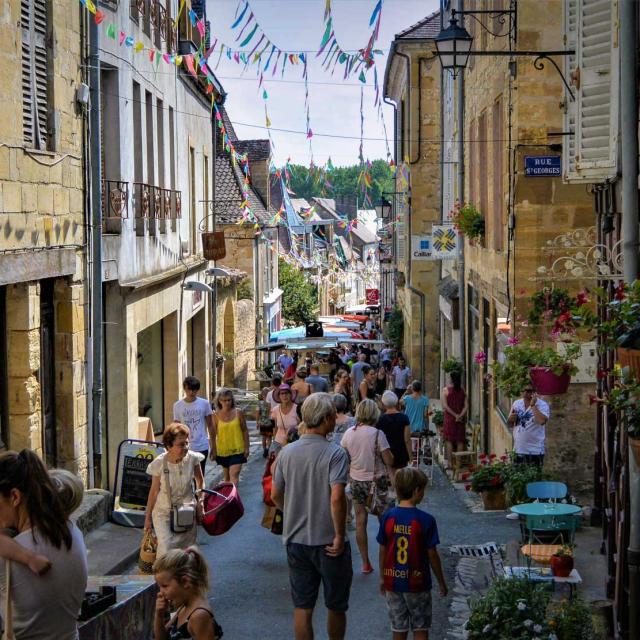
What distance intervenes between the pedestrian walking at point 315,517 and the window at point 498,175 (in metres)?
7.27

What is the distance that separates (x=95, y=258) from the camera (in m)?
12.4

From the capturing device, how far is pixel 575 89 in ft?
29.2

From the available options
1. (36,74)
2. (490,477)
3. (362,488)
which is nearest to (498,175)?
(490,477)

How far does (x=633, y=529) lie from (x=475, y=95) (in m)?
11.0

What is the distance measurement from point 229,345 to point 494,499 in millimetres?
20366

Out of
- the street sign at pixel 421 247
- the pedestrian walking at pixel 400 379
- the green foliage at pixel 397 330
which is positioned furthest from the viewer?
the green foliage at pixel 397 330

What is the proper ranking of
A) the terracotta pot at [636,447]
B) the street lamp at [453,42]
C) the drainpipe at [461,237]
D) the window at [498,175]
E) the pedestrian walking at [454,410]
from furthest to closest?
the drainpipe at [461,237], the pedestrian walking at [454,410], the window at [498,175], the street lamp at [453,42], the terracotta pot at [636,447]

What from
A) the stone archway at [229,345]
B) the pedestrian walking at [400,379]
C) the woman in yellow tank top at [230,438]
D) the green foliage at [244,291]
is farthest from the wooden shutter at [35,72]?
the green foliage at [244,291]

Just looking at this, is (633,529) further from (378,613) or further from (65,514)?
(65,514)

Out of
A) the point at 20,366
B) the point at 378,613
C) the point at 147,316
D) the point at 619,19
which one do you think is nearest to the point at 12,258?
the point at 20,366

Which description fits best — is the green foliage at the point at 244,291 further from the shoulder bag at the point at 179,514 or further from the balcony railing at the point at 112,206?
the shoulder bag at the point at 179,514

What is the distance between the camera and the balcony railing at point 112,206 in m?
13.8

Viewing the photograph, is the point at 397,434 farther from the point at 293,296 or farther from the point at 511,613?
the point at 293,296

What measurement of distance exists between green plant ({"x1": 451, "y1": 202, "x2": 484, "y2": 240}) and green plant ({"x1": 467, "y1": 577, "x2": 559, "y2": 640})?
30.3 ft
